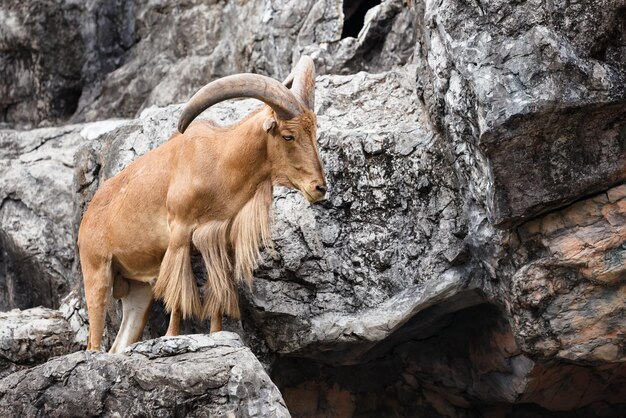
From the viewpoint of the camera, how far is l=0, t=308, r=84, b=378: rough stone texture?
A: 27.7 ft

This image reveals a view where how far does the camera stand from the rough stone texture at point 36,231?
9.98m

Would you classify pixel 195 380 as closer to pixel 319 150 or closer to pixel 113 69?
pixel 319 150

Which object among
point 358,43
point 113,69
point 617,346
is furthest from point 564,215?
point 113,69

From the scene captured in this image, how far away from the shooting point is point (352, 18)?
1026 cm

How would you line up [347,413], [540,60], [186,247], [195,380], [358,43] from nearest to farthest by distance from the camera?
1. [195,380]
2. [540,60]
3. [186,247]
4. [347,413]
5. [358,43]

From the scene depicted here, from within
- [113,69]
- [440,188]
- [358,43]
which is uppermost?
[113,69]

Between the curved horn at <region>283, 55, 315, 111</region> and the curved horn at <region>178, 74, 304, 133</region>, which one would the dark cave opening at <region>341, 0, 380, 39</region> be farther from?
the curved horn at <region>178, 74, 304, 133</region>

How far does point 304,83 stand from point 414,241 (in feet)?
4.15

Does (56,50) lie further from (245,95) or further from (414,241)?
(414,241)

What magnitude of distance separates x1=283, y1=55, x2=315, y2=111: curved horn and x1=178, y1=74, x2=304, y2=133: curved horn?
0.59ft

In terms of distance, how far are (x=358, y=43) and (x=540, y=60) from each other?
2923 millimetres

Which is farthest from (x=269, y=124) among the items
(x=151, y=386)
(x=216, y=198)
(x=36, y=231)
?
(x=36, y=231)

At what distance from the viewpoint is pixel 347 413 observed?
8891 mm

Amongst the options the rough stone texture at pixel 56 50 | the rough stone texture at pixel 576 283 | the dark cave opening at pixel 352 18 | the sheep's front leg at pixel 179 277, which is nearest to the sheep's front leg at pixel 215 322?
the sheep's front leg at pixel 179 277
